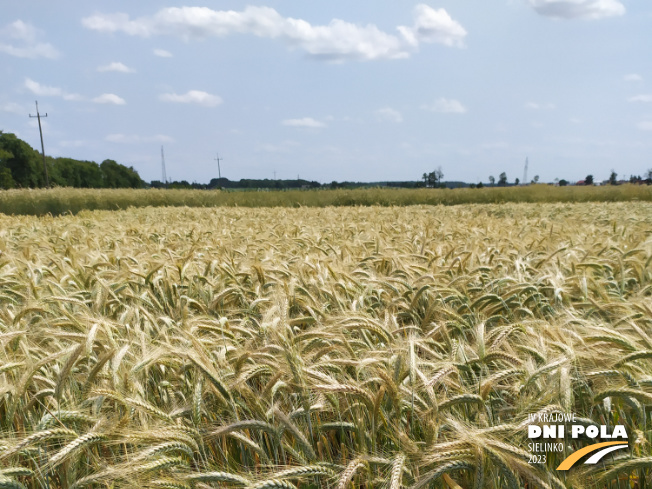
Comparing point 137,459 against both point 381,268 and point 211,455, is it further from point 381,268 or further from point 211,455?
point 381,268

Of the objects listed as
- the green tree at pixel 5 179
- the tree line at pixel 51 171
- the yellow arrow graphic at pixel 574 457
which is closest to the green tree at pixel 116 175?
the tree line at pixel 51 171

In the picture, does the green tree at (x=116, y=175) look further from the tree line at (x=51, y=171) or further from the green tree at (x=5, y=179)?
the green tree at (x=5, y=179)

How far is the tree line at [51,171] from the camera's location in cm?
6942

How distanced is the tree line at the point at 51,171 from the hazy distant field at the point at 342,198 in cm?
2946

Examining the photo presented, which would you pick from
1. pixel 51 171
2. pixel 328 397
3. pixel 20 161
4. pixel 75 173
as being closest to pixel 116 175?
pixel 75 173

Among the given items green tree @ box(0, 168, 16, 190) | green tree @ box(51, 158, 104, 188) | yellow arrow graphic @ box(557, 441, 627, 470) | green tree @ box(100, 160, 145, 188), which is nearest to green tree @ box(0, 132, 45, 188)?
green tree @ box(51, 158, 104, 188)

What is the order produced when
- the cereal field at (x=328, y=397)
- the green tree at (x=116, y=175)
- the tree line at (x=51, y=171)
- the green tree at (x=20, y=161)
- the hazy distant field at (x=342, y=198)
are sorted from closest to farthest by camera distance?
the cereal field at (x=328, y=397) → the hazy distant field at (x=342, y=198) → the tree line at (x=51, y=171) → the green tree at (x=20, y=161) → the green tree at (x=116, y=175)

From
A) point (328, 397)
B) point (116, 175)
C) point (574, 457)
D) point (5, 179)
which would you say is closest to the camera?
point (574, 457)

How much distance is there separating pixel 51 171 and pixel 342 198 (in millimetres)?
68901

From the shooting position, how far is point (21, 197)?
30.4 metres

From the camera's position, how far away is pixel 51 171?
76.8 metres

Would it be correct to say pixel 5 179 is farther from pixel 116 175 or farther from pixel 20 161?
pixel 116 175

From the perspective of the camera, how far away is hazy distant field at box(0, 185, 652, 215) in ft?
92.2

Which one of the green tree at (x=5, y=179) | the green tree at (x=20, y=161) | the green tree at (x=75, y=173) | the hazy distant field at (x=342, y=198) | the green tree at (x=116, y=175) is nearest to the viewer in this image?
the hazy distant field at (x=342, y=198)
